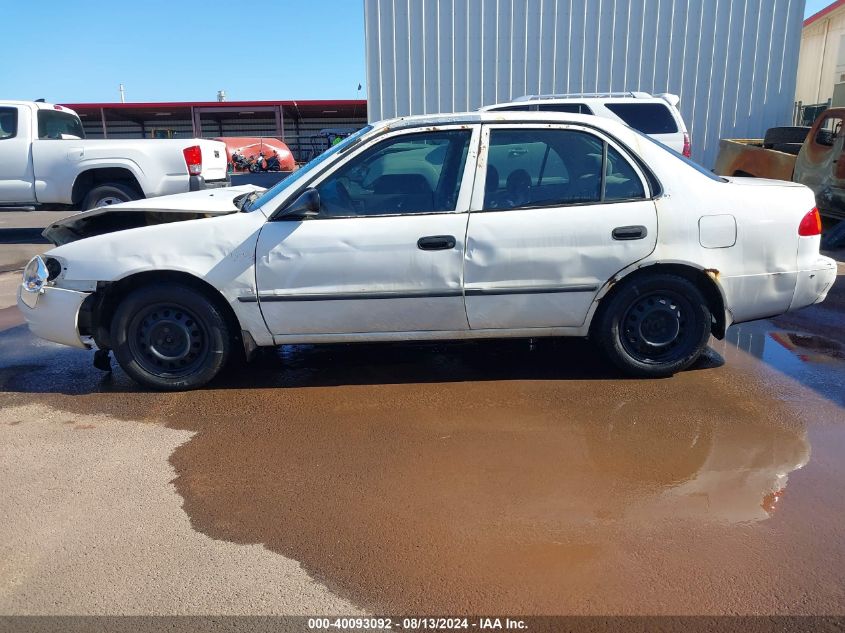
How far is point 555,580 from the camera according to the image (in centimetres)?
262

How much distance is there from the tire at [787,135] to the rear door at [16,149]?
488 inches

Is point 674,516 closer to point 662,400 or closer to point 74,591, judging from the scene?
point 662,400

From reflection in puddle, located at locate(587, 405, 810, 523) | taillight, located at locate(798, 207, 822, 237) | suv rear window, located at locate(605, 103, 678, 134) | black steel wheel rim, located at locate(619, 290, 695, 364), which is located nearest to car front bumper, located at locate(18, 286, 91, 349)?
reflection in puddle, located at locate(587, 405, 810, 523)

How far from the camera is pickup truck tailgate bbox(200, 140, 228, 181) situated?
11188mm

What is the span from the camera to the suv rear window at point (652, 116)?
11.3m

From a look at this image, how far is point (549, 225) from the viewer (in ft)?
14.3

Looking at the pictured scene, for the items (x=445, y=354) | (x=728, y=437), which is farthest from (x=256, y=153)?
(x=728, y=437)

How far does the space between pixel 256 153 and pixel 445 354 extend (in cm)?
2411

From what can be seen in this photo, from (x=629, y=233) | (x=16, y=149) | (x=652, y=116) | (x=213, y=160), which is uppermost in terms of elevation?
(x=652, y=116)

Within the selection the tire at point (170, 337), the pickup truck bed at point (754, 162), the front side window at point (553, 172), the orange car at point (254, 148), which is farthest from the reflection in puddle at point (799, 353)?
the orange car at point (254, 148)

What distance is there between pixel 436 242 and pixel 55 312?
2479 millimetres

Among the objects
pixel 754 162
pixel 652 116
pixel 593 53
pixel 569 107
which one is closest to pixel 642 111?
pixel 652 116

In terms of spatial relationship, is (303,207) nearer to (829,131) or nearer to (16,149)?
(16,149)

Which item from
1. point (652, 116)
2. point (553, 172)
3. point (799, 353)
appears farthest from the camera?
point (652, 116)
